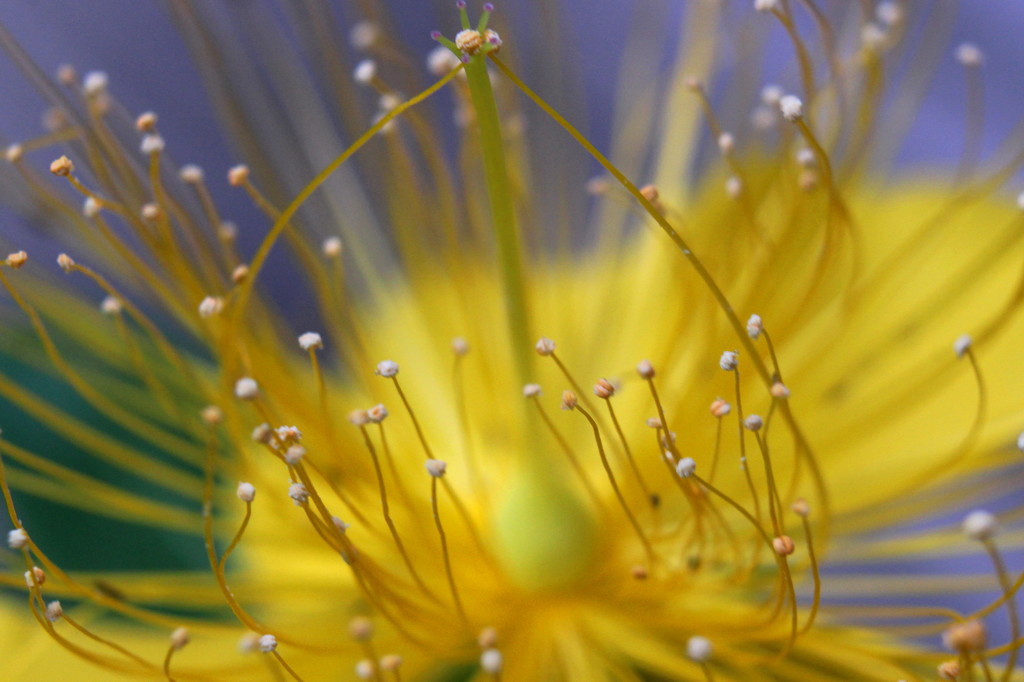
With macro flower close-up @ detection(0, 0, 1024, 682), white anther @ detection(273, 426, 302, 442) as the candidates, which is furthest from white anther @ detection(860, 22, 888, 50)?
white anther @ detection(273, 426, 302, 442)

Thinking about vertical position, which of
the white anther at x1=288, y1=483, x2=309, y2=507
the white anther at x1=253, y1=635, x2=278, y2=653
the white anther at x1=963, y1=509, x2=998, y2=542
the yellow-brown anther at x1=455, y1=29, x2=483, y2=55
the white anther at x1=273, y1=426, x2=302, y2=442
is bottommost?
the white anther at x1=253, y1=635, x2=278, y2=653

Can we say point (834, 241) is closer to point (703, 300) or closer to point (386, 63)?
point (703, 300)

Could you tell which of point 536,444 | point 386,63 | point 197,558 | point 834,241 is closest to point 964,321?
point 834,241

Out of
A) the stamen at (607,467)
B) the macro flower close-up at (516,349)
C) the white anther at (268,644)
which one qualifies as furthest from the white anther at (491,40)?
the white anther at (268,644)

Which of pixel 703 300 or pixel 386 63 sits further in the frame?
pixel 386 63

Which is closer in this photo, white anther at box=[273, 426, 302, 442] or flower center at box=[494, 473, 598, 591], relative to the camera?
white anther at box=[273, 426, 302, 442]

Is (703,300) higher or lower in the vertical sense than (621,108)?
lower

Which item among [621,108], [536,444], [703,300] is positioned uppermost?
[621,108]

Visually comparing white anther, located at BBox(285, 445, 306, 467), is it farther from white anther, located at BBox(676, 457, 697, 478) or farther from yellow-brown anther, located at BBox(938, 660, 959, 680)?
yellow-brown anther, located at BBox(938, 660, 959, 680)

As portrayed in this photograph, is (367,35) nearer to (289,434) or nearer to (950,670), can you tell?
(289,434)
